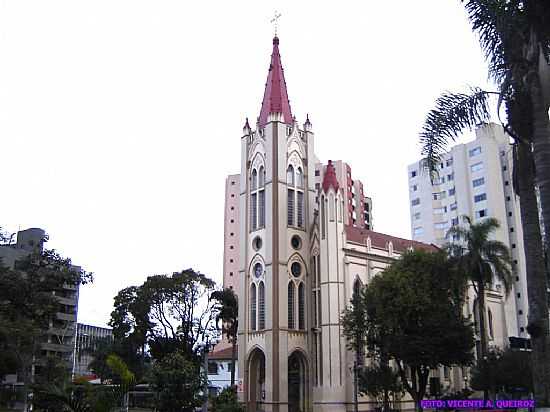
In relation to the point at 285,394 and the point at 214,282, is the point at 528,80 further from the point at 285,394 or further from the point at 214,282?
the point at 214,282

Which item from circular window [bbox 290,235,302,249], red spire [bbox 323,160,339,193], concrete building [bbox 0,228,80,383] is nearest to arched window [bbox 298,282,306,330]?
circular window [bbox 290,235,302,249]

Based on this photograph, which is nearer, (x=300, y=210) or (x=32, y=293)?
(x=32, y=293)

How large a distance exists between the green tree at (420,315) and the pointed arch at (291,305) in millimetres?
10799

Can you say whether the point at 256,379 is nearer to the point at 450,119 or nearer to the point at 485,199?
the point at 450,119

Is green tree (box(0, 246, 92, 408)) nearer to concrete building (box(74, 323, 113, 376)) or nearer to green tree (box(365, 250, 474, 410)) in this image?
green tree (box(365, 250, 474, 410))

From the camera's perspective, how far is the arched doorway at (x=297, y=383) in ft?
165

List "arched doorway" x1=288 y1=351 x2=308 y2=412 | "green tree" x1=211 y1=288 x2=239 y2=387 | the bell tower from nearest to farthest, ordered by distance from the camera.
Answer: the bell tower → "arched doorway" x1=288 y1=351 x2=308 y2=412 → "green tree" x1=211 y1=288 x2=239 y2=387

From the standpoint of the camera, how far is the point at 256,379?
51.3 meters

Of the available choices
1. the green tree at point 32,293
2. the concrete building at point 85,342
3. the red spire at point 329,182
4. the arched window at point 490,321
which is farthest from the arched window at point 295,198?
the arched window at point 490,321

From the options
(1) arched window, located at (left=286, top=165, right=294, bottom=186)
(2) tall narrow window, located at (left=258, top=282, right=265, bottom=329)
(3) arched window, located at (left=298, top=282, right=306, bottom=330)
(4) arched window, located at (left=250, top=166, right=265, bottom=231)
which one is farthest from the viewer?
(1) arched window, located at (left=286, top=165, right=294, bottom=186)

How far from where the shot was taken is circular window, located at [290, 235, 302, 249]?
53.1 metres

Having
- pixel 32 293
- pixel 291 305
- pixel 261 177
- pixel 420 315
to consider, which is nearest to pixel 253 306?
pixel 291 305

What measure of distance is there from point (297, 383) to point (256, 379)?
3.47m

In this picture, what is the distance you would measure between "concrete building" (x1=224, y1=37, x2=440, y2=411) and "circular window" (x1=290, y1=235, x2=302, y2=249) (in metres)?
0.09
